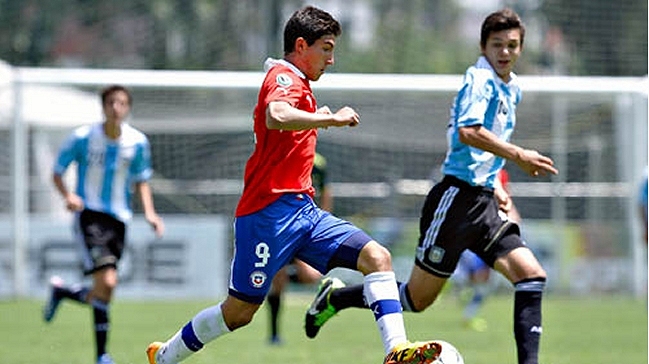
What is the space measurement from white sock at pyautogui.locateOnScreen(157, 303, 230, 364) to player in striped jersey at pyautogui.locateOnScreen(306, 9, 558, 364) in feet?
4.14

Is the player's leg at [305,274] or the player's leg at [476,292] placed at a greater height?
the player's leg at [305,274]

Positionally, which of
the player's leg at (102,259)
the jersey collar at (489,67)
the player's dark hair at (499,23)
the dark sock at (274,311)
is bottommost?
the dark sock at (274,311)

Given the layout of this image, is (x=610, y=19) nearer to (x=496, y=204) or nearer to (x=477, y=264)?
(x=477, y=264)

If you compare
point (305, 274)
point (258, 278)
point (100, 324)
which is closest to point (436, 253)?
point (258, 278)

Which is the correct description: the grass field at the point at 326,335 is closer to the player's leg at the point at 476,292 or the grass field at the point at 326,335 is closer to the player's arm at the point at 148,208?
the player's leg at the point at 476,292

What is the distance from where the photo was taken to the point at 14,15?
2316cm

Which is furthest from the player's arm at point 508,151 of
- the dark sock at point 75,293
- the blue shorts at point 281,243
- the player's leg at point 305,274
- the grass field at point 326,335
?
the player's leg at point 305,274

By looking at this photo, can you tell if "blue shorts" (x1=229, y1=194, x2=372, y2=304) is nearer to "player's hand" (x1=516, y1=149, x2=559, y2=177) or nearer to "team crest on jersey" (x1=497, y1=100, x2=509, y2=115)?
"player's hand" (x1=516, y1=149, x2=559, y2=177)

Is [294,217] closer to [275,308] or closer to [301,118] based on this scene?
[301,118]

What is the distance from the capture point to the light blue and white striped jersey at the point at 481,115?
308 inches

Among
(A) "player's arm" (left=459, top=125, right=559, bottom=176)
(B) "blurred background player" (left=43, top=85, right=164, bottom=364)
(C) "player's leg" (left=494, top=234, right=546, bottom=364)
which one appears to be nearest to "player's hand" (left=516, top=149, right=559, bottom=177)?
(A) "player's arm" (left=459, top=125, right=559, bottom=176)

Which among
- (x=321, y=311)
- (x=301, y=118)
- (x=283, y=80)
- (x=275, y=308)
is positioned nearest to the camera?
(x=301, y=118)

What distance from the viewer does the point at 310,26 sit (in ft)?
23.4

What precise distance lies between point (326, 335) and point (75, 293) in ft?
8.86
